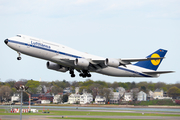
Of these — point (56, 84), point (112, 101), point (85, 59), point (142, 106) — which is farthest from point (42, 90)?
point (85, 59)

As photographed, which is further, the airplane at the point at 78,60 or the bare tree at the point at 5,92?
the bare tree at the point at 5,92

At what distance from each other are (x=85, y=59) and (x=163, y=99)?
61.7 meters

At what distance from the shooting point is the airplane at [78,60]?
129 ft

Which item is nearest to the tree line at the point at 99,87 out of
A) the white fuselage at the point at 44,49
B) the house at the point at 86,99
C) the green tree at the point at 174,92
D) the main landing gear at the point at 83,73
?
the green tree at the point at 174,92

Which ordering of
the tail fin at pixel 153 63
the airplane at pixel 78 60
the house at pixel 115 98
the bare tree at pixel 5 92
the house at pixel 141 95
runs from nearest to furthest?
the airplane at pixel 78 60
the tail fin at pixel 153 63
the bare tree at pixel 5 92
the house at pixel 141 95
the house at pixel 115 98

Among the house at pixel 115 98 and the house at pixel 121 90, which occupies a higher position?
the house at pixel 121 90

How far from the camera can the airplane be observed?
129 ft

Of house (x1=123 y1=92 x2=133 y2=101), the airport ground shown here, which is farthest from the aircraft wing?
house (x1=123 y1=92 x2=133 y2=101)

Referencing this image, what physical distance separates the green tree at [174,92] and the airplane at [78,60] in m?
41.9

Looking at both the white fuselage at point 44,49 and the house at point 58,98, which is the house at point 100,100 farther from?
the white fuselage at point 44,49

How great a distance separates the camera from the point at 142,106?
319ft

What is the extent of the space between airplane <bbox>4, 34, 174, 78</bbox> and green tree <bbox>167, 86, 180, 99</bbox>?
4188 cm

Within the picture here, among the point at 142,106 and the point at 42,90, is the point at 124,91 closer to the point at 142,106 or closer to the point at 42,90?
the point at 142,106

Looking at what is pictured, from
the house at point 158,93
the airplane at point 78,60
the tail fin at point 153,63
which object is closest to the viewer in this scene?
the airplane at point 78,60
